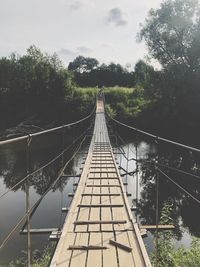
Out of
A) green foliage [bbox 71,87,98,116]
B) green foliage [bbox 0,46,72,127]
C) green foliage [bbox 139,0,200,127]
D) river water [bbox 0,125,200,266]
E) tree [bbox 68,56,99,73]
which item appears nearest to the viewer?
river water [bbox 0,125,200,266]

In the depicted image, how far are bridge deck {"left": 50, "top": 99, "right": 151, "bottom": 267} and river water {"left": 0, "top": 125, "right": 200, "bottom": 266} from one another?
122 centimetres

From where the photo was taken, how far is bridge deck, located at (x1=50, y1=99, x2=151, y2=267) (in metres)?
2.96

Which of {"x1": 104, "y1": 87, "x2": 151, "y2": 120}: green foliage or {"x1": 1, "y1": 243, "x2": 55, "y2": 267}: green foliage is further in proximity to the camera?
{"x1": 104, "y1": 87, "x2": 151, "y2": 120}: green foliage

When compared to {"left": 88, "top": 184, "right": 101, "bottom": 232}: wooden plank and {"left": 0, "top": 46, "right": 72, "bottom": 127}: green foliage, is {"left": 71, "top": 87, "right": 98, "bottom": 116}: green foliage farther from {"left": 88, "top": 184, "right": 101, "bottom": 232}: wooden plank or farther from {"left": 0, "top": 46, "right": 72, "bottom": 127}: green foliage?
{"left": 88, "top": 184, "right": 101, "bottom": 232}: wooden plank

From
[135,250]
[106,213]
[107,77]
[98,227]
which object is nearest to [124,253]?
[135,250]

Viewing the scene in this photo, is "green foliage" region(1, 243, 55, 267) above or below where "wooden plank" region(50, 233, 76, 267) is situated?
below

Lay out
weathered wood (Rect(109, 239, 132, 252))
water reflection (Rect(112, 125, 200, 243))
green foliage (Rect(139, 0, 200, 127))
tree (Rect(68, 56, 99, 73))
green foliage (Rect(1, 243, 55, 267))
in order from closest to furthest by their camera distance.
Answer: weathered wood (Rect(109, 239, 132, 252)) → green foliage (Rect(1, 243, 55, 267)) → water reflection (Rect(112, 125, 200, 243)) → green foliage (Rect(139, 0, 200, 127)) → tree (Rect(68, 56, 99, 73))

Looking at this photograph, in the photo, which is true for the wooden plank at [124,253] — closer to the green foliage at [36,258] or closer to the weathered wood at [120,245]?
the weathered wood at [120,245]

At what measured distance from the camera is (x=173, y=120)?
99.5 ft

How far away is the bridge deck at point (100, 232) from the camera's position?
296 cm

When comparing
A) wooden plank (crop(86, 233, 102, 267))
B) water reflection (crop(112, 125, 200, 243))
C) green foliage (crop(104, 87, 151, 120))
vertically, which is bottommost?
water reflection (crop(112, 125, 200, 243))

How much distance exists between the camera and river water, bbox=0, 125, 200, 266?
34.2ft

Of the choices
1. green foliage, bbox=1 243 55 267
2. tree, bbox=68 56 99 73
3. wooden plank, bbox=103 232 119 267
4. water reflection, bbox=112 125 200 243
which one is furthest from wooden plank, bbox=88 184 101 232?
tree, bbox=68 56 99 73

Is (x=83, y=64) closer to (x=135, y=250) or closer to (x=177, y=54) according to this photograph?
(x=177, y=54)
